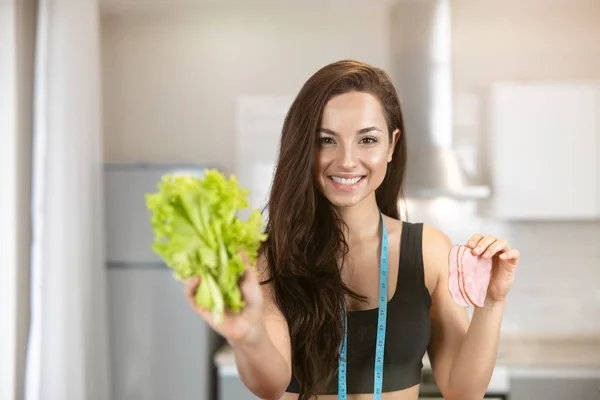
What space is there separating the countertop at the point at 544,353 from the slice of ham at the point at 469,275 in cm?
200


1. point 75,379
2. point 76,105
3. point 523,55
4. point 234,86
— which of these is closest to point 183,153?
point 234,86

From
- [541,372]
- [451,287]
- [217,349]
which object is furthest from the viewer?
[217,349]

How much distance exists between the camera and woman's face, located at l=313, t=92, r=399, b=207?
1.41m

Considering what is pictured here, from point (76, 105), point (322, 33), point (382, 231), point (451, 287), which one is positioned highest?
point (322, 33)

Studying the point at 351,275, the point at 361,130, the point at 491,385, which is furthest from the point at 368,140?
the point at 491,385

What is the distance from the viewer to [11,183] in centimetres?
284

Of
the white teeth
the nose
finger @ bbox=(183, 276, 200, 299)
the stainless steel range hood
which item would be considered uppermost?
the stainless steel range hood

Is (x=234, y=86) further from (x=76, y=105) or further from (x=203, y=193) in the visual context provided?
(x=203, y=193)

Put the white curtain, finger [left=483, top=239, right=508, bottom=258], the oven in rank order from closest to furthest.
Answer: finger [left=483, top=239, right=508, bottom=258]
the white curtain
the oven

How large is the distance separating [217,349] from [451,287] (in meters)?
2.59

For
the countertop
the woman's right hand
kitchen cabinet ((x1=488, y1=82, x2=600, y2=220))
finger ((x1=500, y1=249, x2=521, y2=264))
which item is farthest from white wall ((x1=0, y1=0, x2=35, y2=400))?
kitchen cabinet ((x1=488, y1=82, x2=600, y2=220))

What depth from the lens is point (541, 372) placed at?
3.24 meters

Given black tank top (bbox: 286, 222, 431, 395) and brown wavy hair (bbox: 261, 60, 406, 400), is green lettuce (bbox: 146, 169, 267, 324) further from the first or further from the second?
black tank top (bbox: 286, 222, 431, 395)

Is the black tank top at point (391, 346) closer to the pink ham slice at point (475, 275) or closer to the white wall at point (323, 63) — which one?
the pink ham slice at point (475, 275)
